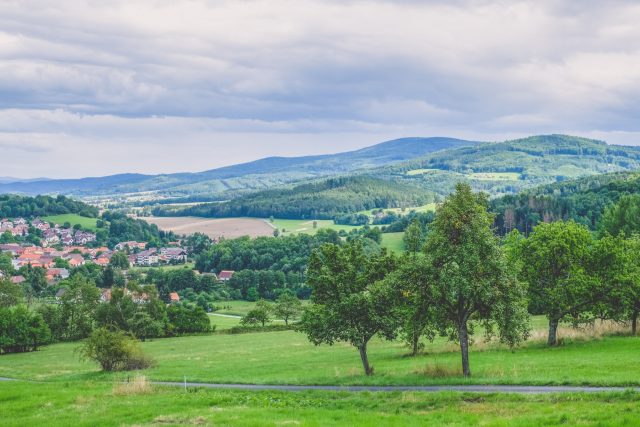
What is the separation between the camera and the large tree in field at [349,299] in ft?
127

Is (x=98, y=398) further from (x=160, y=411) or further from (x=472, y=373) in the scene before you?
(x=472, y=373)

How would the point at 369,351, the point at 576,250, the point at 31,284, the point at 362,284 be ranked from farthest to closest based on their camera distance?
the point at 31,284
the point at 369,351
the point at 576,250
the point at 362,284

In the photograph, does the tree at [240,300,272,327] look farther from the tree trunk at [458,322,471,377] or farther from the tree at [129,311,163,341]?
the tree trunk at [458,322,471,377]

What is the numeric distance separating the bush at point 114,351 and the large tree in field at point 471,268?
3231 cm

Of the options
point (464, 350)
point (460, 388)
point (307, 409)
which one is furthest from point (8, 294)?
point (460, 388)

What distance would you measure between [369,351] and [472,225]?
27.8m

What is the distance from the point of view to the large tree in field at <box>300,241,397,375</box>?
38.8 metres

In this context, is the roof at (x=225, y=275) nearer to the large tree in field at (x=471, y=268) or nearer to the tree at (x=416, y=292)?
the tree at (x=416, y=292)

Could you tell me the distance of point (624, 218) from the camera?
111312mm

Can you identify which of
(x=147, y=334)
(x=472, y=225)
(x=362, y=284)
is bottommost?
(x=147, y=334)

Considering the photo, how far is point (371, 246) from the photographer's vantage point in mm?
191875

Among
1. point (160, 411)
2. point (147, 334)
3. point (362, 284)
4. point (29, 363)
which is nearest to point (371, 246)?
point (147, 334)

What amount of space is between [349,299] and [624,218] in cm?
9230

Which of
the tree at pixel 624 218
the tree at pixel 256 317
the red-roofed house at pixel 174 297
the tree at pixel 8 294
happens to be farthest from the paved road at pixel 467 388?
the red-roofed house at pixel 174 297
